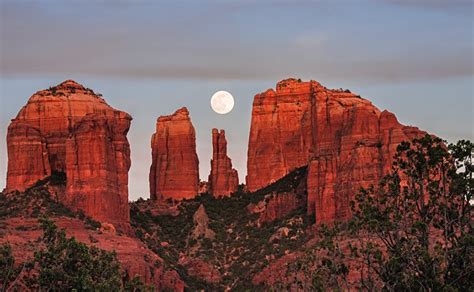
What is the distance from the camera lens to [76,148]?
177375 mm

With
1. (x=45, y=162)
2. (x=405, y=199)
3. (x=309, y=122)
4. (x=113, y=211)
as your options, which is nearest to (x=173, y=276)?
(x=113, y=211)

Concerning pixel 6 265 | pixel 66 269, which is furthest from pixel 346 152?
pixel 6 265

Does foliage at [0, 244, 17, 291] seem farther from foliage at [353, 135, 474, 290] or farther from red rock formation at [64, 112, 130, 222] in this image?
red rock formation at [64, 112, 130, 222]

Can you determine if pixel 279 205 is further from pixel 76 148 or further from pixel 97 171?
pixel 76 148

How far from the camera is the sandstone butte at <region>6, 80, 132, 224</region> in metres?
175

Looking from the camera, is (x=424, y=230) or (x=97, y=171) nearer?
(x=424, y=230)

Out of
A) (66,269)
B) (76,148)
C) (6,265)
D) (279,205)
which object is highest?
(76,148)

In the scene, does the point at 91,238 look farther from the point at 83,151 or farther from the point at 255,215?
the point at 255,215

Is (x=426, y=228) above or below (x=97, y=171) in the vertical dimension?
below

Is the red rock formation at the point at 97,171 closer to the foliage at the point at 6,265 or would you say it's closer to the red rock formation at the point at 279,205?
the red rock formation at the point at 279,205

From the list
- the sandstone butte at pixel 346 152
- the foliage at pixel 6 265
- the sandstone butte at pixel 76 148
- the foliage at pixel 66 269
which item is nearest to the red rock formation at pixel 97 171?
the sandstone butte at pixel 76 148

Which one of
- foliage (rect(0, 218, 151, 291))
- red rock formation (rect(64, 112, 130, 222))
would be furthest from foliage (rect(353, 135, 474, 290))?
red rock formation (rect(64, 112, 130, 222))

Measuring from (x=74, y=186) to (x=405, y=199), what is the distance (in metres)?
79.8

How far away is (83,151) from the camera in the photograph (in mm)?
176375
